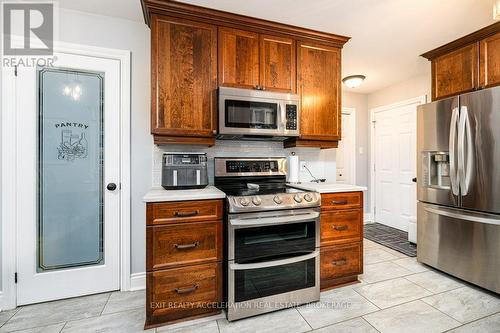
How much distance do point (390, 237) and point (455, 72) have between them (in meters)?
2.35

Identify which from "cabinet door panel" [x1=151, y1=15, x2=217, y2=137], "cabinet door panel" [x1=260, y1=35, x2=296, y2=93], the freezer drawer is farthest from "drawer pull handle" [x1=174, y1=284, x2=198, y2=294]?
the freezer drawer

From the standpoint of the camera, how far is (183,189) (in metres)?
2.03

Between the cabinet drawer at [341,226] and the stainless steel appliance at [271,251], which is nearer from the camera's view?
the stainless steel appliance at [271,251]

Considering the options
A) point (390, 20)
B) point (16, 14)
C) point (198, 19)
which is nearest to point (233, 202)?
point (198, 19)

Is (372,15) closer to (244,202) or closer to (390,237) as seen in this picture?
(244,202)

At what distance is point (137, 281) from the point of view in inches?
88.0

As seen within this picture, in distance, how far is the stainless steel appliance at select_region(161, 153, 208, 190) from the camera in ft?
6.59

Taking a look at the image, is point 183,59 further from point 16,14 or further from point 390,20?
point 390,20

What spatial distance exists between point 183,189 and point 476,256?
269cm

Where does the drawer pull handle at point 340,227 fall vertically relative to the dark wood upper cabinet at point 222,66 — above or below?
below

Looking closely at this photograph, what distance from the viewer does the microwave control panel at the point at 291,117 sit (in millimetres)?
2254

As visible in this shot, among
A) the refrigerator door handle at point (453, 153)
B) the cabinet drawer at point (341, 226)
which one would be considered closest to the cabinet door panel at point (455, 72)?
the refrigerator door handle at point (453, 153)

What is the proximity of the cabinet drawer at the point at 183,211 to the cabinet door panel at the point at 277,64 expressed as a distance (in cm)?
122

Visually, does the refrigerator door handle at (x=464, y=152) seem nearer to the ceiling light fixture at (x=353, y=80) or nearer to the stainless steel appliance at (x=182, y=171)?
the ceiling light fixture at (x=353, y=80)
